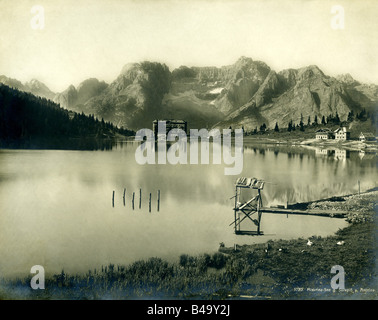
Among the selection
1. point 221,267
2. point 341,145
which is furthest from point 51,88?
point 341,145

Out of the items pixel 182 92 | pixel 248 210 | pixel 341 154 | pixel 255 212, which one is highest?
pixel 182 92

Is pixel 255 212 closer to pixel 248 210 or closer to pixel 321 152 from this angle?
pixel 248 210

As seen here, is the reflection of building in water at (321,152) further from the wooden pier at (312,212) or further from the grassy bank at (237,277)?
the grassy bank at (237,277)

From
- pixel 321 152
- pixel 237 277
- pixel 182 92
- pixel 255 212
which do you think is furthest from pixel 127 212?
pixel 321 152

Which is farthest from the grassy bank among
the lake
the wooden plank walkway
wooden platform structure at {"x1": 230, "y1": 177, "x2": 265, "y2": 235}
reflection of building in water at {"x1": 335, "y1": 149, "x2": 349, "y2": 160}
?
reflection of building in water at {"x1": 335, "y1": 149, "x2": 349, "y2": 160}

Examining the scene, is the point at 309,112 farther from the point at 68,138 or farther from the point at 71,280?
the point at 71,280

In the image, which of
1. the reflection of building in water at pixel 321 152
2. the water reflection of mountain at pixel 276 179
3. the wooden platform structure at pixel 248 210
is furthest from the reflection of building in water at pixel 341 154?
the wooden platform structure at pixel 248 210

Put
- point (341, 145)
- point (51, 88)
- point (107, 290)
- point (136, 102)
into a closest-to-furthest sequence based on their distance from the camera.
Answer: point (107, 290)
point (51, 88)
point (341, 145)
point (136, 102)
